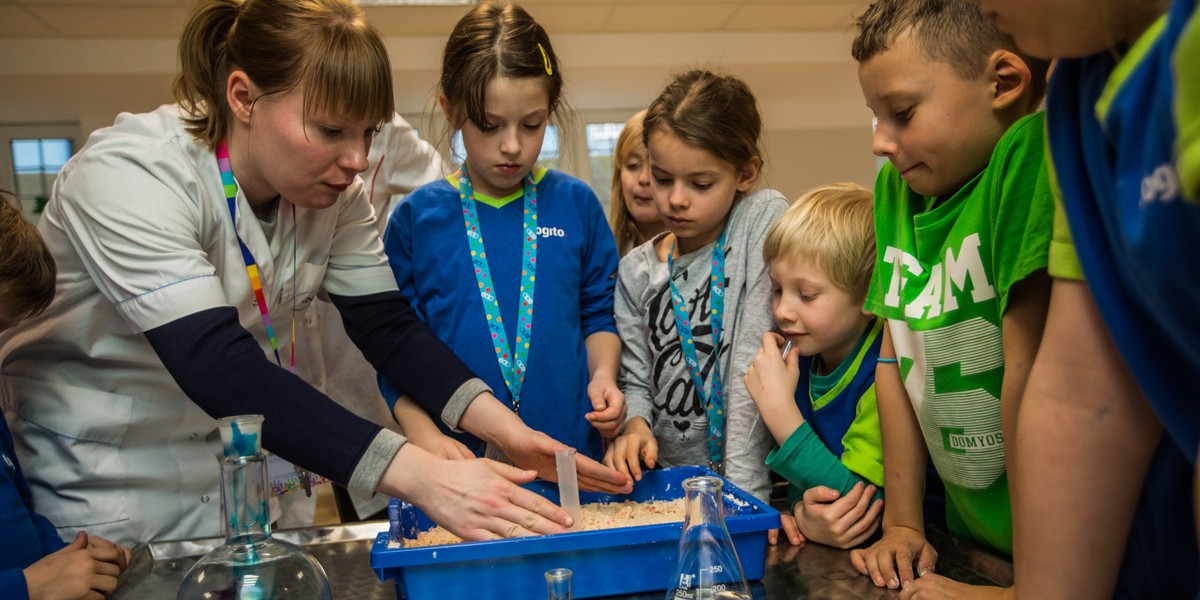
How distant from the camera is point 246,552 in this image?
→ 771mm

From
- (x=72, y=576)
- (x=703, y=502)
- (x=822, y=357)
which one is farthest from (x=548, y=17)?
(x=703, y=502)

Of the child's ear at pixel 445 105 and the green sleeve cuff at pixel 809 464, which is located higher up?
the child's ear at pixel 445 105

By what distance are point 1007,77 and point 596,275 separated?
87 cm

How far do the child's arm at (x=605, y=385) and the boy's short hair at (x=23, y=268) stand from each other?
2.62 ft

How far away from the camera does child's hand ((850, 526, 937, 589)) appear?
963mm

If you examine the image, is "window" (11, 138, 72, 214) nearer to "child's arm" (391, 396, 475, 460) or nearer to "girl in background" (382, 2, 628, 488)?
"girl in background" (382, 2, 628, 488)

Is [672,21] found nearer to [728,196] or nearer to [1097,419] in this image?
[728,196]

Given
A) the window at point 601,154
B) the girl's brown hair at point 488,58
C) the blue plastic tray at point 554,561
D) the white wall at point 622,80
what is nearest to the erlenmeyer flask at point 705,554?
the blue plastic tray at point 554,561

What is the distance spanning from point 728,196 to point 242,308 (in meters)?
0.83

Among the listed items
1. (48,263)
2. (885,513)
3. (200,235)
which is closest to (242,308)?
(200,235)

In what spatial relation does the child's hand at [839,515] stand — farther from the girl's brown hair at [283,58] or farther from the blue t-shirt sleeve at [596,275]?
the girl's brown hair at [283,58]

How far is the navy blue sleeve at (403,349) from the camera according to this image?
1.42m

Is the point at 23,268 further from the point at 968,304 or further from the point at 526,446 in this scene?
the point at 968,304

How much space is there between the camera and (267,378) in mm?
1113
